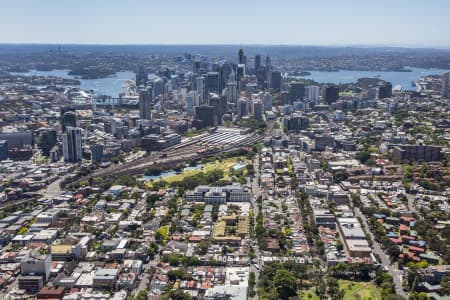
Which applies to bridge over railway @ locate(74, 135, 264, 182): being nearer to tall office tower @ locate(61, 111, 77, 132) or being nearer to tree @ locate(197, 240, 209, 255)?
tall office tower @ locate(61, 111, 77, 132)

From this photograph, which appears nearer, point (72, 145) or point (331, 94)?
point (72, 145)

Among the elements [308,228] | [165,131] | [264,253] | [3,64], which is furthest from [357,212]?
[3,64]

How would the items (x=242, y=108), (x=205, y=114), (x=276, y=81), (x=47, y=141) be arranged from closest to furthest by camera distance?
(x=47, y=141), (x=205, y=114), (x=242, y=108), (x=276, y=81)

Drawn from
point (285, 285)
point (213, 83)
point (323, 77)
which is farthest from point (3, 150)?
point (323, 77)

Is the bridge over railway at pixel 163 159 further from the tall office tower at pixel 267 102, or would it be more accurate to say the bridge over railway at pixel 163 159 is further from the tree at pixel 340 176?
the tall office tower at pixel 267 102

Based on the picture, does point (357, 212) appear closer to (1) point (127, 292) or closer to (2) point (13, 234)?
(1) point (127, 292)

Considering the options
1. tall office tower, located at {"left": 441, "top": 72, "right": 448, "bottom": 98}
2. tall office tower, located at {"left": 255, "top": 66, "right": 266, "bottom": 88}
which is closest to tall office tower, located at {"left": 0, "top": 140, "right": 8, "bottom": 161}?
tall office tower, located at {"left": 255, "top": 66, "right": 266, "bottom": 88}

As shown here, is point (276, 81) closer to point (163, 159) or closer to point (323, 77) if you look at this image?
point (323, 77)
